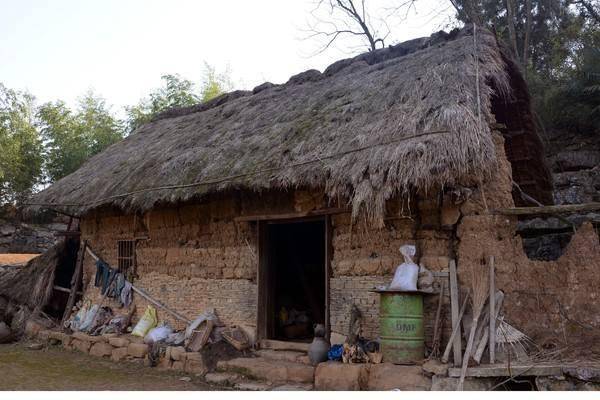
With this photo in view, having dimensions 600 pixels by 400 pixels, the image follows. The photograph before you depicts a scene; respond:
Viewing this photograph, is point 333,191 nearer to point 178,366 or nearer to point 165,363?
point 178,366

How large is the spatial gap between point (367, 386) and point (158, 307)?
4532 mm

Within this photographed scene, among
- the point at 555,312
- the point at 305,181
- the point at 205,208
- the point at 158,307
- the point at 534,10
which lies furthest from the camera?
the point at 534,10

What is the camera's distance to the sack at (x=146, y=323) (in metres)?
9.00

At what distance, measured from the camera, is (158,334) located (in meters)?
8.54

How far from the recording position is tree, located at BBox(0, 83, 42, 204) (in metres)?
20.8

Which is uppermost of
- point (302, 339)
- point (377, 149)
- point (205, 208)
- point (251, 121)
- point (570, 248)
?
point (251, 121)

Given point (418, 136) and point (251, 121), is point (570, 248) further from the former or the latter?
point (251, 121)

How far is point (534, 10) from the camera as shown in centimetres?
1791

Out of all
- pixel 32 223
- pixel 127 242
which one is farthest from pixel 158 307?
pixel 32 223

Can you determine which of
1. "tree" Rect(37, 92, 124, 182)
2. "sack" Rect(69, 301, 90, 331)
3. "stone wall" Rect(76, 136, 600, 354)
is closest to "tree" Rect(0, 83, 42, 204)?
"tree" Rect(37, 92, 124, 182)

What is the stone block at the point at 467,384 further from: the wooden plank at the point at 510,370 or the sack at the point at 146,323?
the sack at the point at 146,323

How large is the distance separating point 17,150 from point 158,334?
15687 millimetres

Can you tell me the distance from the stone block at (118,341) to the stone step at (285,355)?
2453 millimetres

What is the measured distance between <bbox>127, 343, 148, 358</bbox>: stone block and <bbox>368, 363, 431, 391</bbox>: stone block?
4020 millimetres
